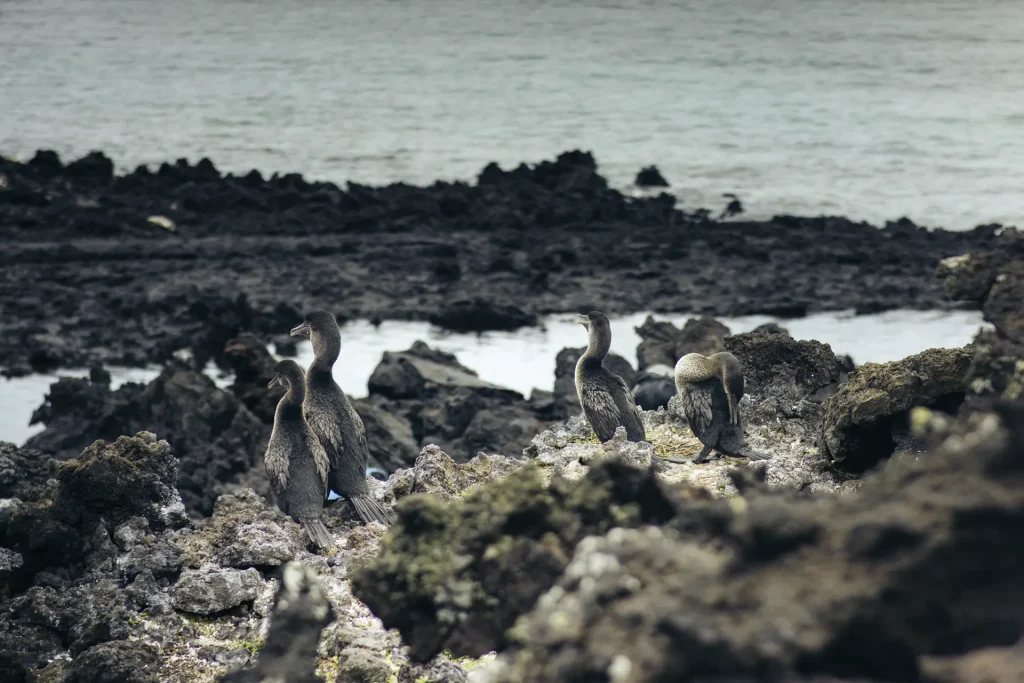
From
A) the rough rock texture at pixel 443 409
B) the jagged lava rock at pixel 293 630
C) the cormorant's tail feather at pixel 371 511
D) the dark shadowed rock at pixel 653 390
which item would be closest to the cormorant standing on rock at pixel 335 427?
the cormorant's tail feather at pixel 371 511

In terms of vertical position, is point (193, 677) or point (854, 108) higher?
point (193, 677)

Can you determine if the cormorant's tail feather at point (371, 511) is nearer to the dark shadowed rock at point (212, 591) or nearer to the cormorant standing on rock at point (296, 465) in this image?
the cormorant standing on rock at point (296, 465)

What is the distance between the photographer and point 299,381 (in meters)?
7.16

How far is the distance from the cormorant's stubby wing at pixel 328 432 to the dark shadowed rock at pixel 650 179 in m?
18.3

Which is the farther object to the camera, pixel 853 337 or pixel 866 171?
pixel 866 171

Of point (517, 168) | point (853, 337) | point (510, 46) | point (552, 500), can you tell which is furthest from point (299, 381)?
point (510, 46)

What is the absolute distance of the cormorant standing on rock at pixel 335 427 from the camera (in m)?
6.61

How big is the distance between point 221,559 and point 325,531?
0.55 meters

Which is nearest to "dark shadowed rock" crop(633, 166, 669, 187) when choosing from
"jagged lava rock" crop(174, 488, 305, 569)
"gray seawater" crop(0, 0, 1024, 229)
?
"gray seawater" crop(0, 0, 1024, 229)

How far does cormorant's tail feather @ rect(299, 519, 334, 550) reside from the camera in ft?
20.1

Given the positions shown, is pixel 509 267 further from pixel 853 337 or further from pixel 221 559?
pixel 221 559

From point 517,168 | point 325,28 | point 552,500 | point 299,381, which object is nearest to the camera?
point 552,500

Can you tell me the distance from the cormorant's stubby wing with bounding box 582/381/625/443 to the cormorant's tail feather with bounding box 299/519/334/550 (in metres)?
1.60

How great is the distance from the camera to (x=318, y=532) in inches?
246
